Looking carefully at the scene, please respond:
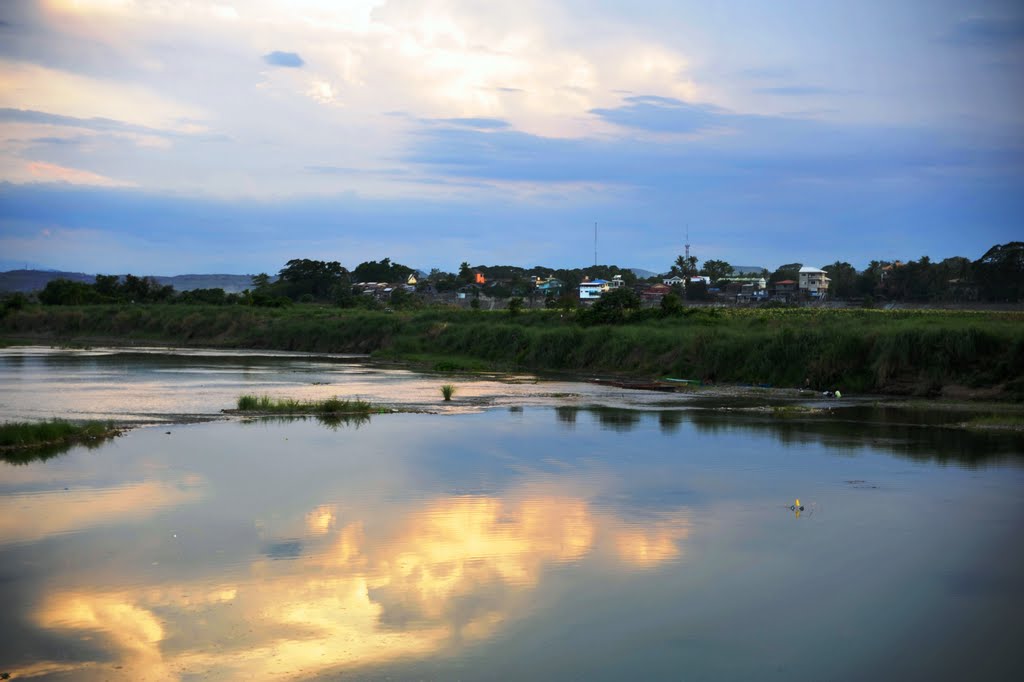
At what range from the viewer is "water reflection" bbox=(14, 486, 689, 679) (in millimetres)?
8750

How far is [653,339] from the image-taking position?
133 ft

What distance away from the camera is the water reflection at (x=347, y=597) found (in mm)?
8750

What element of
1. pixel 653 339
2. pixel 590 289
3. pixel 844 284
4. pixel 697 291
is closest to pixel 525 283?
pixel 590 289

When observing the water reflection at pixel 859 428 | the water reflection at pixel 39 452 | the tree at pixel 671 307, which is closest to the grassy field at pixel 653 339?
the tree at pixel 671 307

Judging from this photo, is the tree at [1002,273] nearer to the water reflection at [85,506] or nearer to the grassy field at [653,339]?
the grassy field at [653,339]

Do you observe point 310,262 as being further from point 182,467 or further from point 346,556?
point 346,556

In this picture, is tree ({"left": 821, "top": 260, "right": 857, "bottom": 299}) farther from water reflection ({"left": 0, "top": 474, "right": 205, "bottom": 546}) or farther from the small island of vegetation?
water reflection ({"left": 0, "top": 474, "right": 205, "bottom": 546})

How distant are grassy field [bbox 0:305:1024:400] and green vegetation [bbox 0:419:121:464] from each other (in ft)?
72.5

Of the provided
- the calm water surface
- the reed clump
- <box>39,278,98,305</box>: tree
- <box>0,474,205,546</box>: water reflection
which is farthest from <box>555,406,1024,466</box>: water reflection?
<box>39,278,98,305</box>: tree

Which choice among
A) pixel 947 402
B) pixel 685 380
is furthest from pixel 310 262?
pixel 947 402

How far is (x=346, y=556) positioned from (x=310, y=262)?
8770cm

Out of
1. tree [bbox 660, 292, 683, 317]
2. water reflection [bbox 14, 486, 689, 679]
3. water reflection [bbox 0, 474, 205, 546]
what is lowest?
water reflection [bbox 14, 486, 689, 679]

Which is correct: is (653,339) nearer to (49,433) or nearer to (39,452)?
(49,433)

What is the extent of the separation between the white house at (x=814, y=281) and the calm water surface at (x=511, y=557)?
68.5 meters
